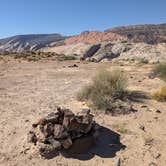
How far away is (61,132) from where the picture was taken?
6.76 m

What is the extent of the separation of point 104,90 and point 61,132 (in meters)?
4.28

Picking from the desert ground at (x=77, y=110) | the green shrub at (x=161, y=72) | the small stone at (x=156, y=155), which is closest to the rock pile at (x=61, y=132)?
the desert ground at (x=77, y=110)

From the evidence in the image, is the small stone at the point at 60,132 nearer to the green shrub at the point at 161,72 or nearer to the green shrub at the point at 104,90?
the green shrub at the point at 104,90

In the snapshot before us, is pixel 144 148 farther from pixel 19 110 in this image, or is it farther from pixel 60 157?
pixel 19 110

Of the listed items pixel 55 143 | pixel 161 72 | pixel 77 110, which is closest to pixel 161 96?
pixel 77 110

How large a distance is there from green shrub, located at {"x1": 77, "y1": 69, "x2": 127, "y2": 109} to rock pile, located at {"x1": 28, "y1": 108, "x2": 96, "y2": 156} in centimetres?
260

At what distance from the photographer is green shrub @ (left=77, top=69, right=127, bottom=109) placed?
9.95 metres

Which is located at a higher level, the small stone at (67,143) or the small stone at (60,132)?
the small stone at (60,132)

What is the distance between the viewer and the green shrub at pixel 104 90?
995cm

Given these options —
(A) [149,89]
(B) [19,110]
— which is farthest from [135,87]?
(B) [19,110]

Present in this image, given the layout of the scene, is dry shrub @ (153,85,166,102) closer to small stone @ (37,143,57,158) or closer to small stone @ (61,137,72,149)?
small stone @ (61,137,72,149)

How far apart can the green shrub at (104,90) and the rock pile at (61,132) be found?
2.60 m

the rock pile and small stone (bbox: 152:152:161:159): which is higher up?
the rock pile

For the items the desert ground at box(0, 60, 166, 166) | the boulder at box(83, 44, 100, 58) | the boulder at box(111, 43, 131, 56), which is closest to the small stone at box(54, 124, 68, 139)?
the desert ground at box(0, 60, 166, 166)
